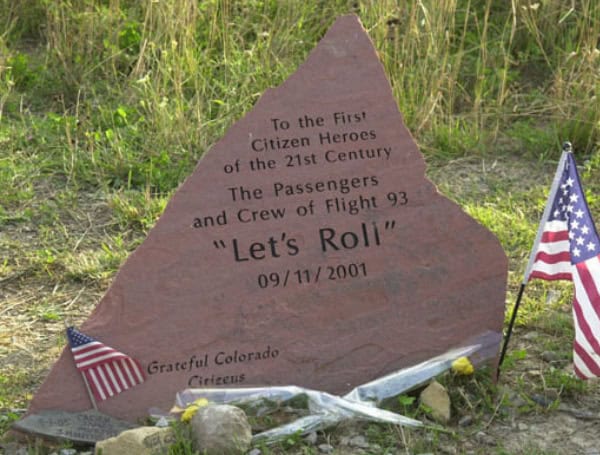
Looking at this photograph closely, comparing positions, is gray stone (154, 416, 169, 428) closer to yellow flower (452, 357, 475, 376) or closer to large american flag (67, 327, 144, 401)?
large american flag (67, 327, 144, 401)

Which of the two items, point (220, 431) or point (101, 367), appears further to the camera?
point (101, 367)

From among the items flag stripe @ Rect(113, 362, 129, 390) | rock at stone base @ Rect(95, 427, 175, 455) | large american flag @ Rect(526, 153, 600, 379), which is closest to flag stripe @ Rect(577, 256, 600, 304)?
large american flag @ Rect(526, 153, 600, 379)

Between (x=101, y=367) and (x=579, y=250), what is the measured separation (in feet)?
4.59

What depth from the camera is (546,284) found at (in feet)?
13.2

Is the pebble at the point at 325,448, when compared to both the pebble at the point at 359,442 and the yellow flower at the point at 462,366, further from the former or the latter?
the yellow flower at the point at 462,366

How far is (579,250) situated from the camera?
3.09 metres

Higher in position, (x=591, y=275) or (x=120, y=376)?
(x=591, y=275)

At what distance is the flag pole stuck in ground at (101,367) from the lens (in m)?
3.07

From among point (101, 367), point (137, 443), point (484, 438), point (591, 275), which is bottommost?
point (484, 438)

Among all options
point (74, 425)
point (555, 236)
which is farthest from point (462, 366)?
point (74, 425)

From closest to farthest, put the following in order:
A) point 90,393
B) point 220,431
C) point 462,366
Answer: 1. point 220,431
2. point 90,393
3. point 462,366

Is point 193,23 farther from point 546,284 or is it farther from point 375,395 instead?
point 375,395

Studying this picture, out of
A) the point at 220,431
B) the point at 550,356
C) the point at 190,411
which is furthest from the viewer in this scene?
the point at 550,356

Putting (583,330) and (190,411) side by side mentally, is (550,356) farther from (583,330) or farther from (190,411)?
(190,411)
